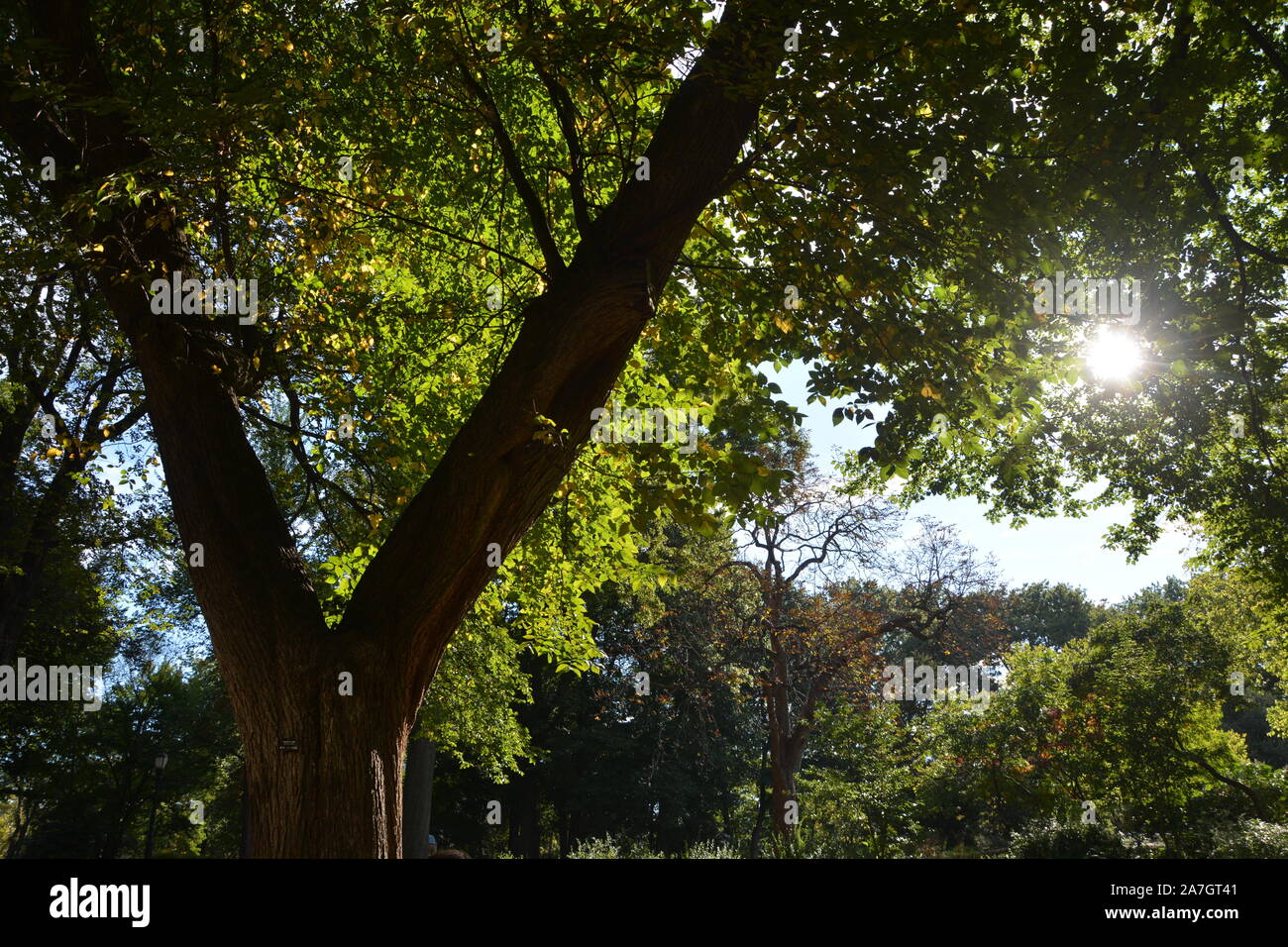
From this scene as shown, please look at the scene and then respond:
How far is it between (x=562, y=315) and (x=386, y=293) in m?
5.45

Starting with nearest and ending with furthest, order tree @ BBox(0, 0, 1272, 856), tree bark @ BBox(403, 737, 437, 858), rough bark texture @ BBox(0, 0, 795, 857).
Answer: rough bark texture @ BBox(0, 0, 795, 857) < tree @ BBox(0, 0, 1272, 856) < tree bark @ BBox(403, 737, 437, 858)

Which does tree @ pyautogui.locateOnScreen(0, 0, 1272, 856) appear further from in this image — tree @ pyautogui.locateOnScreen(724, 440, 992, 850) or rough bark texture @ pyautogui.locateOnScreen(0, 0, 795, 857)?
tree @ pyautogui.locateOnScreen(724, 440, 992, 850)

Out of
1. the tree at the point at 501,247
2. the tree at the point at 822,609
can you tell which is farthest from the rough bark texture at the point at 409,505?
the tree at the point at 822,609

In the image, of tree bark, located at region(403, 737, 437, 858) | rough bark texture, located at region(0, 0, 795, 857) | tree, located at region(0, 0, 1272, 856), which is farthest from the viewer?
tree bark, located at region(403, 737, 437, 858)

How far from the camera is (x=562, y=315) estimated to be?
4.44m

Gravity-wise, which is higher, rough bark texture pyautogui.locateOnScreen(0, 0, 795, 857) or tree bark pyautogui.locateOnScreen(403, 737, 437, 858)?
rough bark texture pyautogui.locateOnScreen(0, 0, 795, 857)

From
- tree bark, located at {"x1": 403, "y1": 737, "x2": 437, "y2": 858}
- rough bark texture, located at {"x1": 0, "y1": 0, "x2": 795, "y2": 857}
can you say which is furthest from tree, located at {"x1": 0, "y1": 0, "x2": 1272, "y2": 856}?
tree bark, located at {"x1": 403, "y1": 737, "x2": 437, "y2": 858}

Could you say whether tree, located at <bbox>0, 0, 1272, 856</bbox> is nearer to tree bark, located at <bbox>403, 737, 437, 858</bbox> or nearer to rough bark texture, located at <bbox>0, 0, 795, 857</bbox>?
rough bark texture, located at <bbox>0, 0, 795, 857</bbox>

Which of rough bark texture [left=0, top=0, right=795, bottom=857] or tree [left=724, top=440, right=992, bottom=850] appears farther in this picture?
tree [left=724, top=440, right=992, bottom=850]

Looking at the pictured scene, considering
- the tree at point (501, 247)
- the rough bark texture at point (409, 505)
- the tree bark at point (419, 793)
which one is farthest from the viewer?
the tree bark at point (419, 793)

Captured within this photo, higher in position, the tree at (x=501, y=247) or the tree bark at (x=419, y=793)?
the tree at (x=501, y=247)

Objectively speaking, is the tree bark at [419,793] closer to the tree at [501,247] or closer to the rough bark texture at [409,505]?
the tree at [501,247]
